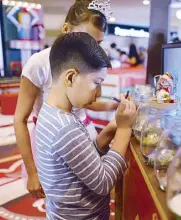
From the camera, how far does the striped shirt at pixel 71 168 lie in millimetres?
846

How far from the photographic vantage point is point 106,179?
884mm

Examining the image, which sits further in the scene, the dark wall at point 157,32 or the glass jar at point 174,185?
the dark wall at point 157,32

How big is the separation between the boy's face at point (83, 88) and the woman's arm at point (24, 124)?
0.43 meters

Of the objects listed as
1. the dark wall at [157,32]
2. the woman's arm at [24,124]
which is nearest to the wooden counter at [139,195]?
the woman's arm at [24,124]

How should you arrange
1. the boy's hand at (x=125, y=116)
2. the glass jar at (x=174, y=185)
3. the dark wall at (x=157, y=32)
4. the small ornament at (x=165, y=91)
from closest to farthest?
the glass jar at (x=174, y=185)
the boy's hand at (x=125, y=116)
the small ornament at (x=165, y=91)
the dark wall at (x=157, y=32)

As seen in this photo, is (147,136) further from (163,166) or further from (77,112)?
(77,112)

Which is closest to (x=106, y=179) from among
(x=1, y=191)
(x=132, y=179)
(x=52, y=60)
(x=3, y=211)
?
(x=132, y=179)

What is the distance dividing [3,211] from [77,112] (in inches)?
53.4

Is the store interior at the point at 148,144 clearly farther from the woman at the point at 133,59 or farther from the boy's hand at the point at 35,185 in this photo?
the woman at the point at 133,59

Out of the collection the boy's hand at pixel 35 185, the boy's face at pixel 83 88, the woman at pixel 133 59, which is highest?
the boy's face at pixel 83 88

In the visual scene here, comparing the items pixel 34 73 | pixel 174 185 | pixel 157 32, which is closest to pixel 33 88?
pixel 34 73

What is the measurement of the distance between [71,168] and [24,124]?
0.53 metres

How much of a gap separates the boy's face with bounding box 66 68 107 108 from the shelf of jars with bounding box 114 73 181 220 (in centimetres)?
24

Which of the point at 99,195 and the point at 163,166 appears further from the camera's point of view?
the point at 99,195
